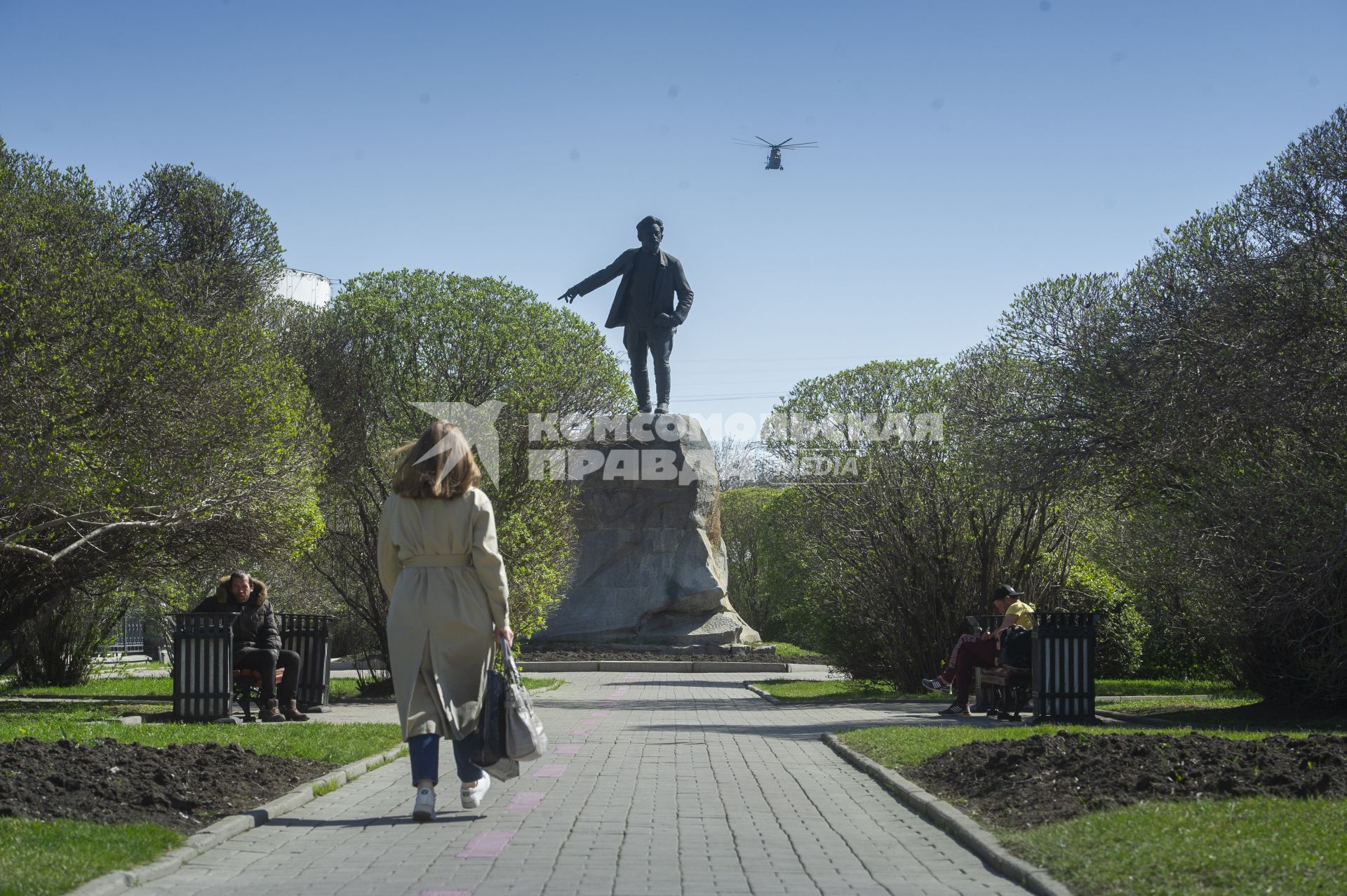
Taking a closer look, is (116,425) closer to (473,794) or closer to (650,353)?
(473,794)

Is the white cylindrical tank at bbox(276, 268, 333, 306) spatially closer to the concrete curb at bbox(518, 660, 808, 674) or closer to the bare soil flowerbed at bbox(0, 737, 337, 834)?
the concrete curb at bbox(518, 660, 808, 674)

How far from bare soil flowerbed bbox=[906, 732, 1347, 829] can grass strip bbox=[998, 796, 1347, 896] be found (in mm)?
335

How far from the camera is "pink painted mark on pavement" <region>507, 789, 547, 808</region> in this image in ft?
27.1

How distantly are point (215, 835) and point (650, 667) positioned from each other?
22.2 meters

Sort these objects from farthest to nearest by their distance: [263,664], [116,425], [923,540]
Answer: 1. [923,540]
2. [116,425]
3. [263,664]

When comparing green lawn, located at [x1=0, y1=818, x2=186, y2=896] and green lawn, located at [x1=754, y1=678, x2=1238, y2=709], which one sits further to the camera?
green lawn, located at [x1=754, y1=678, x2=1238, y2=709]

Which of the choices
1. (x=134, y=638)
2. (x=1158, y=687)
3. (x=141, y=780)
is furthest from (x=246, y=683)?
(x=134, y=638)

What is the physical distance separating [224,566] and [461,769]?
1286cm

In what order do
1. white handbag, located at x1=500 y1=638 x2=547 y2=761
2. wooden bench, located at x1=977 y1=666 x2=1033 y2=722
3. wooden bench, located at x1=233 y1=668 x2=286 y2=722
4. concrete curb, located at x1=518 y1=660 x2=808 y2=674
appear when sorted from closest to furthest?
1. white handbag, located at x1=500 y1=638 x2=547 y2=761
2. wooden bench, located at x1=233 y1=668 x2=286 y2=722
3. wooden bench, located at x1=977 y1=666 x2=1033 y2=722
4. concrete curb, located at x1=518 y1=660 x2=808 y2=674

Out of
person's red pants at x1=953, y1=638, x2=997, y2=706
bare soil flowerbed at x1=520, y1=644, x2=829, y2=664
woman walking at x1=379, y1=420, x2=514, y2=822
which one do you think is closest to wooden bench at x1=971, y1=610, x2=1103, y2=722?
person's red pants at x1=953, y1=638, x2=997, y2=706

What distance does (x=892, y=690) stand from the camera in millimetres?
21625

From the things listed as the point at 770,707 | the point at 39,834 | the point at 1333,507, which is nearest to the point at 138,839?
the point at 39,834

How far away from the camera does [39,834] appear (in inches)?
253

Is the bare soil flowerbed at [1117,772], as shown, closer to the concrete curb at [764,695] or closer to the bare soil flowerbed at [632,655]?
the concrete curb at [764,695]
